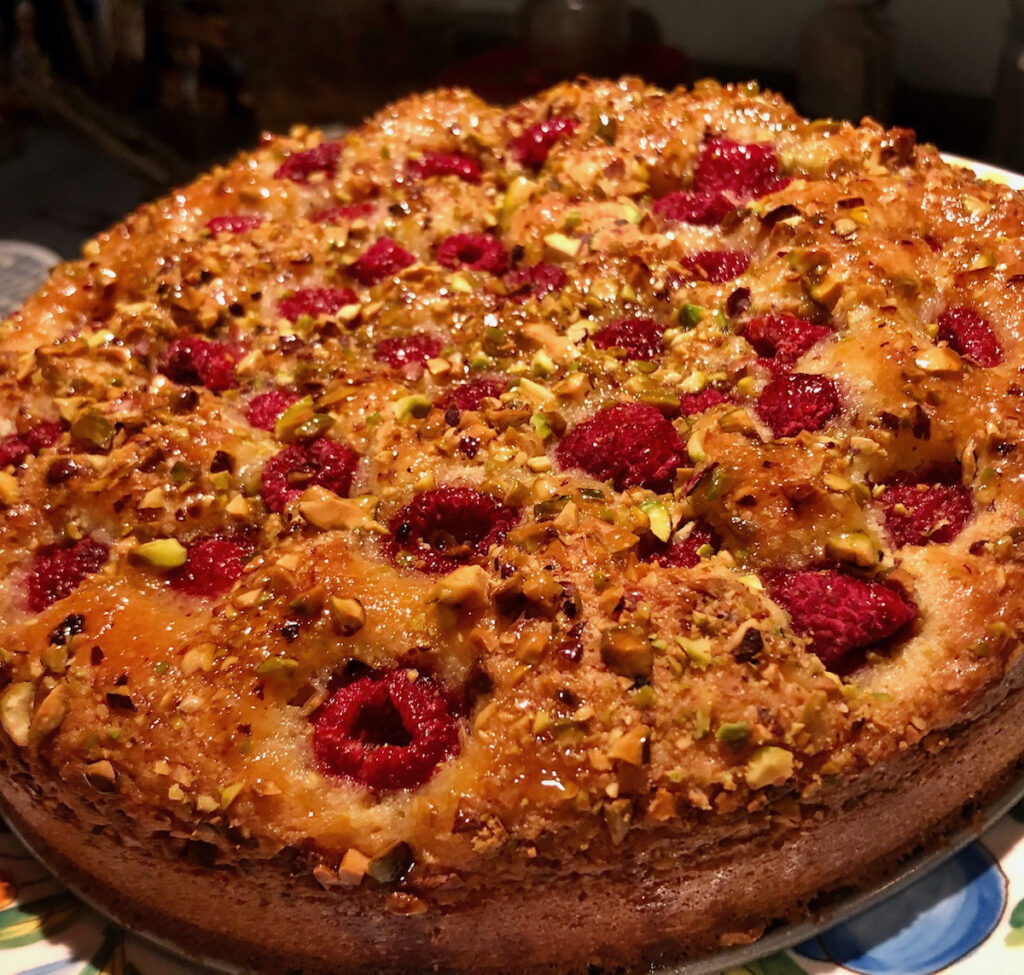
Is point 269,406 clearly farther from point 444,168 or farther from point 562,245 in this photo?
point 444,168

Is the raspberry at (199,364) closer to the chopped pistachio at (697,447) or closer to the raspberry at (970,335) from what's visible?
the chopped pistachio at (697,447)

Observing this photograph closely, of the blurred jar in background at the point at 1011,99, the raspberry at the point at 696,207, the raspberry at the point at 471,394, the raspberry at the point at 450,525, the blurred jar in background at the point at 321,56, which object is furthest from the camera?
the blurred jar in background at the point at 321,56

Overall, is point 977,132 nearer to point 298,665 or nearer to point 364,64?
point 364,64

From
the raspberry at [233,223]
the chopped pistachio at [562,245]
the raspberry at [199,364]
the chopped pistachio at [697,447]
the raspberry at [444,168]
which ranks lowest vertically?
the raspberry at [199,364]

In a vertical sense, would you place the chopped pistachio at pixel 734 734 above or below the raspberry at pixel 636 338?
below

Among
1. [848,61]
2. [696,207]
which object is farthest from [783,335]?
[848,61]

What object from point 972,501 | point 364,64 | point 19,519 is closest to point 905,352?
point 972,501

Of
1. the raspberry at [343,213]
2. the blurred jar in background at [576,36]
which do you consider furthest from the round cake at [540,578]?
the blurred jar in background at [576,36]

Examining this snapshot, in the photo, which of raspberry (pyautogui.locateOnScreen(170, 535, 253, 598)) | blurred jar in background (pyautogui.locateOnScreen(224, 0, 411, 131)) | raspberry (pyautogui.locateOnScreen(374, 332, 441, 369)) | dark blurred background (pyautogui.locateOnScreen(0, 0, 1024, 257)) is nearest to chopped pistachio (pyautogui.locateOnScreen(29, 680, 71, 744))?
raspberry (pyautogui.locateOnScreen(170, 535, 253, 598))
